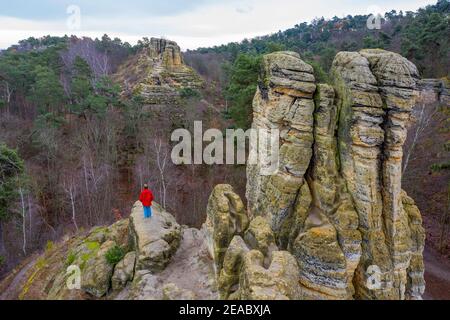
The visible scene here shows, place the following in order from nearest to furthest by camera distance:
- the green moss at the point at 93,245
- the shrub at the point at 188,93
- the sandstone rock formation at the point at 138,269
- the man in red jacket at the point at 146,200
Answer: the sandstone rock formation at the point at 138,269 < the man in red jacket at the point at 146,200 < the green moss at the point at 93,245 < the shrub at the point at 188,93

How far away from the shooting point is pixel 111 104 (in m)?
35.1

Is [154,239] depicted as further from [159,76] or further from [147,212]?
[159,76]

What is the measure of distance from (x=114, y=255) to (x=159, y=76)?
3811 centimetres

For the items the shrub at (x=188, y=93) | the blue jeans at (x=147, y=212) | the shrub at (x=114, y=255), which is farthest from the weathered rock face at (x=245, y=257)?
the shrub at (x=188, y=93)

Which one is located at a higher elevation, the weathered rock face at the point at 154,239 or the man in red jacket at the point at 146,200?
the man in red jacket at the point at 146,200

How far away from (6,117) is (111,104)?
36.3ft

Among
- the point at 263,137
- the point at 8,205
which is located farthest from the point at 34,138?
the point at 263,137

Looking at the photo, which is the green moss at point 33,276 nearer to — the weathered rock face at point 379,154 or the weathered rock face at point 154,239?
the weathered rock face at point 154,239

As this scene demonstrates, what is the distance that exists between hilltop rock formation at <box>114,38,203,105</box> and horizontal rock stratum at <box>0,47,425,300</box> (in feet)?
106

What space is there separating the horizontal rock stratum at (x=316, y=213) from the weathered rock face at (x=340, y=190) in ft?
0.10

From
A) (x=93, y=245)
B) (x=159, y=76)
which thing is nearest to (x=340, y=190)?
(x=93, y=245)

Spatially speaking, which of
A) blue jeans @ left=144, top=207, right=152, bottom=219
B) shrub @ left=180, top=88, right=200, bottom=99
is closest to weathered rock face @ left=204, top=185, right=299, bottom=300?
blue jeans @ left=144, top=207, right=152, bottom=219

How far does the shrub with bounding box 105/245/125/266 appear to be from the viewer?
11.8 meters

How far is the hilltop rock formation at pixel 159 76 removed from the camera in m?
43.5
